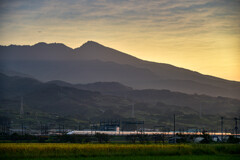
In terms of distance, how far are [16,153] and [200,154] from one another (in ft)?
71.0

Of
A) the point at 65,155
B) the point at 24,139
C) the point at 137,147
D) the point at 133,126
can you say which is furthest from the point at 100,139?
the point at 133,126

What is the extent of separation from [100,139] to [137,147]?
2683 cm

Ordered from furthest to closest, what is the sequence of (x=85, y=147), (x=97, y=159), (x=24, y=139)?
(x=24, y=139), (x=85, y=147), (x=97, y=159)

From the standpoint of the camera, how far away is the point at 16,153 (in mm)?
44969

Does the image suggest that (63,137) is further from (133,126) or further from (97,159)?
(133,126)

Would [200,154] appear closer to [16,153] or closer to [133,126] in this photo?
[16,153]

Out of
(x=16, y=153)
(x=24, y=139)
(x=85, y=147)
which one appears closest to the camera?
(x=16, y=153)

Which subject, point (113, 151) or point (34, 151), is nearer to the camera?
point (34, 151)

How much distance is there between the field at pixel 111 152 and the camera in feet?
146

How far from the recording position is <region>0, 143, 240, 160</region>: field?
44.6 m

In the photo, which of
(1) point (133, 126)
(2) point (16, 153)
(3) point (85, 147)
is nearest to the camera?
(2) point (16, 153)

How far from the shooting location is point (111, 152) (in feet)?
159

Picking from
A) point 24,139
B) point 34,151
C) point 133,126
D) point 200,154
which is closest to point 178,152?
point 200,154

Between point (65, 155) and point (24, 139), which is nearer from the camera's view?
point (65, 155)
